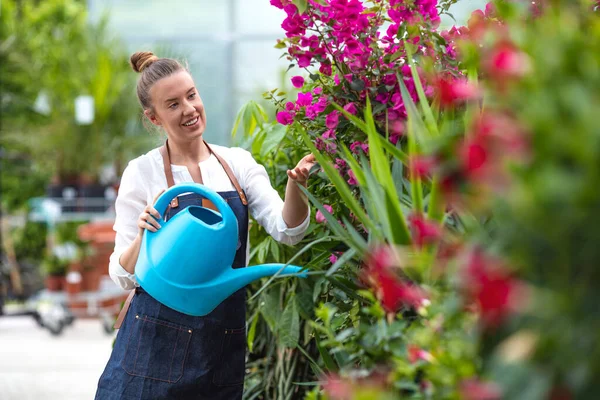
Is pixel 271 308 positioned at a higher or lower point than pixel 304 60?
lower

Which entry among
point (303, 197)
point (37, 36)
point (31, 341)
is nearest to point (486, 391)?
point (303, 197)

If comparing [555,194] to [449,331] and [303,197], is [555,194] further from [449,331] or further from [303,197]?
[303,197]

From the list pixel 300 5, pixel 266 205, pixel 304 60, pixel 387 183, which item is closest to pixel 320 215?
pixel 266 205

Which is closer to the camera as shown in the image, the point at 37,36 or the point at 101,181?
the point at 101,181

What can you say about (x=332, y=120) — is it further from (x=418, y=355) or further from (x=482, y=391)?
(x=482, y=391)

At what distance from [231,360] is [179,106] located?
0.53 m

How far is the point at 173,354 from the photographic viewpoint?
66.7 inches

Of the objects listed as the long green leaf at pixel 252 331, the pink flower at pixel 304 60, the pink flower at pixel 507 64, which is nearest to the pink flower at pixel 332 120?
the pink flower at pixel 304 60

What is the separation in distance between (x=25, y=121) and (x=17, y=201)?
2.47 ft

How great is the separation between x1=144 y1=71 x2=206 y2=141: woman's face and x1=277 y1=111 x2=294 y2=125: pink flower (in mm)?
176

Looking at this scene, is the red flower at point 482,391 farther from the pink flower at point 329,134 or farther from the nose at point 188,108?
the nose at point 188,108

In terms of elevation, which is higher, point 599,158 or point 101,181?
point 599,158

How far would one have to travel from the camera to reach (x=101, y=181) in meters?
6.65

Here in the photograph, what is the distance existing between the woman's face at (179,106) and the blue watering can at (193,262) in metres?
0.20
